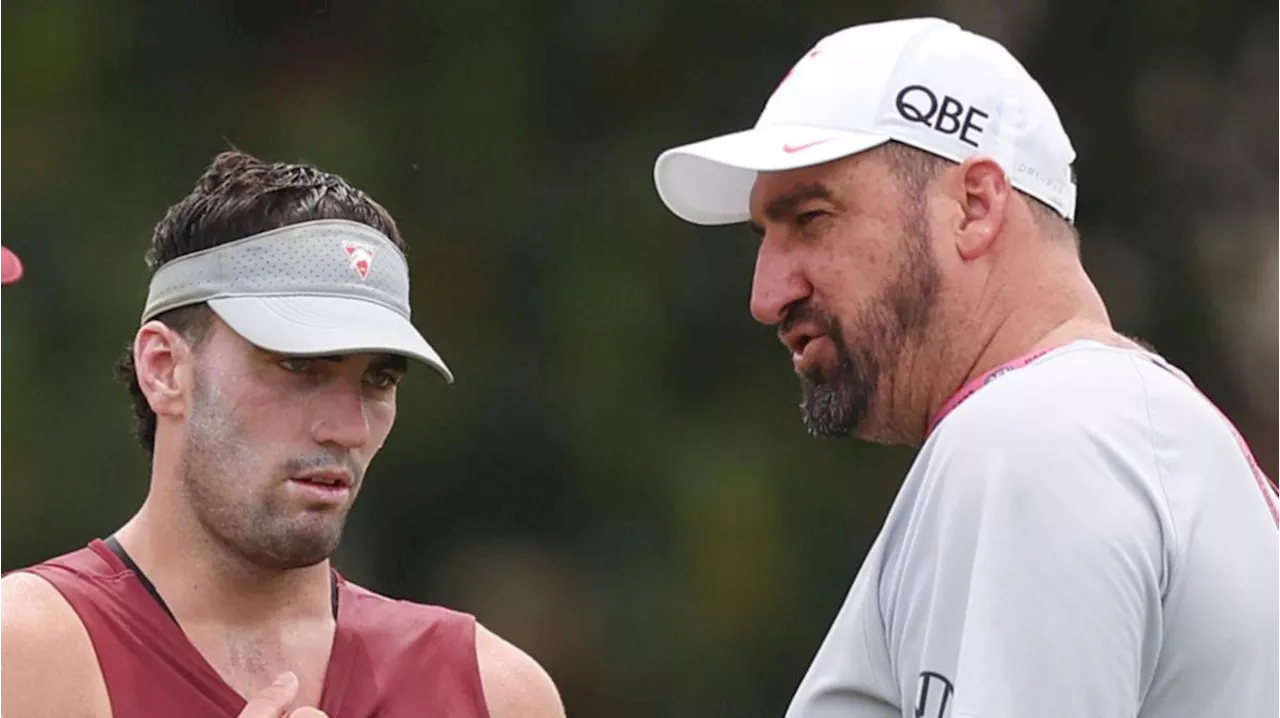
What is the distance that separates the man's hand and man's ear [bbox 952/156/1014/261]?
108 centimetres

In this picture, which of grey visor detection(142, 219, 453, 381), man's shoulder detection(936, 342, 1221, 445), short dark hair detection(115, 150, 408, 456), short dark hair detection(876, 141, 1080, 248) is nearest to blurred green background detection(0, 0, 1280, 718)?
short dark hair detection(115, 150, 408, 456)

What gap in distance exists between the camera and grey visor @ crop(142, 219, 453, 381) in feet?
10.8

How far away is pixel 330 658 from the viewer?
3365 mm

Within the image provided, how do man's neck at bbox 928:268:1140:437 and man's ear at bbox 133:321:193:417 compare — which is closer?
man's neck at bbox 928:268:1140:437

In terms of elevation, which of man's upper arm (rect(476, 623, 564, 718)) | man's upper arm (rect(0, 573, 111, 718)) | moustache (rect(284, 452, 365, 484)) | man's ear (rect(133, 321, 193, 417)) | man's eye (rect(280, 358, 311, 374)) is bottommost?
man's upper arm (rect(0, 573, 111, 718))

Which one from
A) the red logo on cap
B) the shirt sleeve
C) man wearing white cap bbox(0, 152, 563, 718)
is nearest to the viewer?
the shirt sleeve

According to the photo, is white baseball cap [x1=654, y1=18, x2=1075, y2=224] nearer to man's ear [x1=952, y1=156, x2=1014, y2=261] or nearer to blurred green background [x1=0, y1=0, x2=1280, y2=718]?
man's ear [x1=952, y1=156, x2=1014, y2=261]

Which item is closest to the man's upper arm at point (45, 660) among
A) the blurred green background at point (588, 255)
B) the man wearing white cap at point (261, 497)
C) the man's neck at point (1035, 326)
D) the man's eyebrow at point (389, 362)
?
the man wearing white cap at point (261, 497)

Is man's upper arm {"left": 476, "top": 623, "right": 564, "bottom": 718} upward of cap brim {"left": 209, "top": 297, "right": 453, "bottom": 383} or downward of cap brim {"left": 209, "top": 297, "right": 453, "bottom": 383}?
downward

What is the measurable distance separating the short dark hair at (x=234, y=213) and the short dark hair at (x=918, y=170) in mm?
984

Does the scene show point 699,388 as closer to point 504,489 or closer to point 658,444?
point 658,444

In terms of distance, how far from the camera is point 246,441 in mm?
3326

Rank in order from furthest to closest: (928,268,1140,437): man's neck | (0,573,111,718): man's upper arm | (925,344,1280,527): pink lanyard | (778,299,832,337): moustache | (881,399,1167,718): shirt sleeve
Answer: (0,573,111,718): man's upper arm < (778,299,832,337): moustache < (928,268,1140,437): man's neck < (925,344,1280,527): pink lanyard < (881,399,1167,718): shirt sleeve

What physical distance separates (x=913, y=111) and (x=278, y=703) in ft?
3.74
